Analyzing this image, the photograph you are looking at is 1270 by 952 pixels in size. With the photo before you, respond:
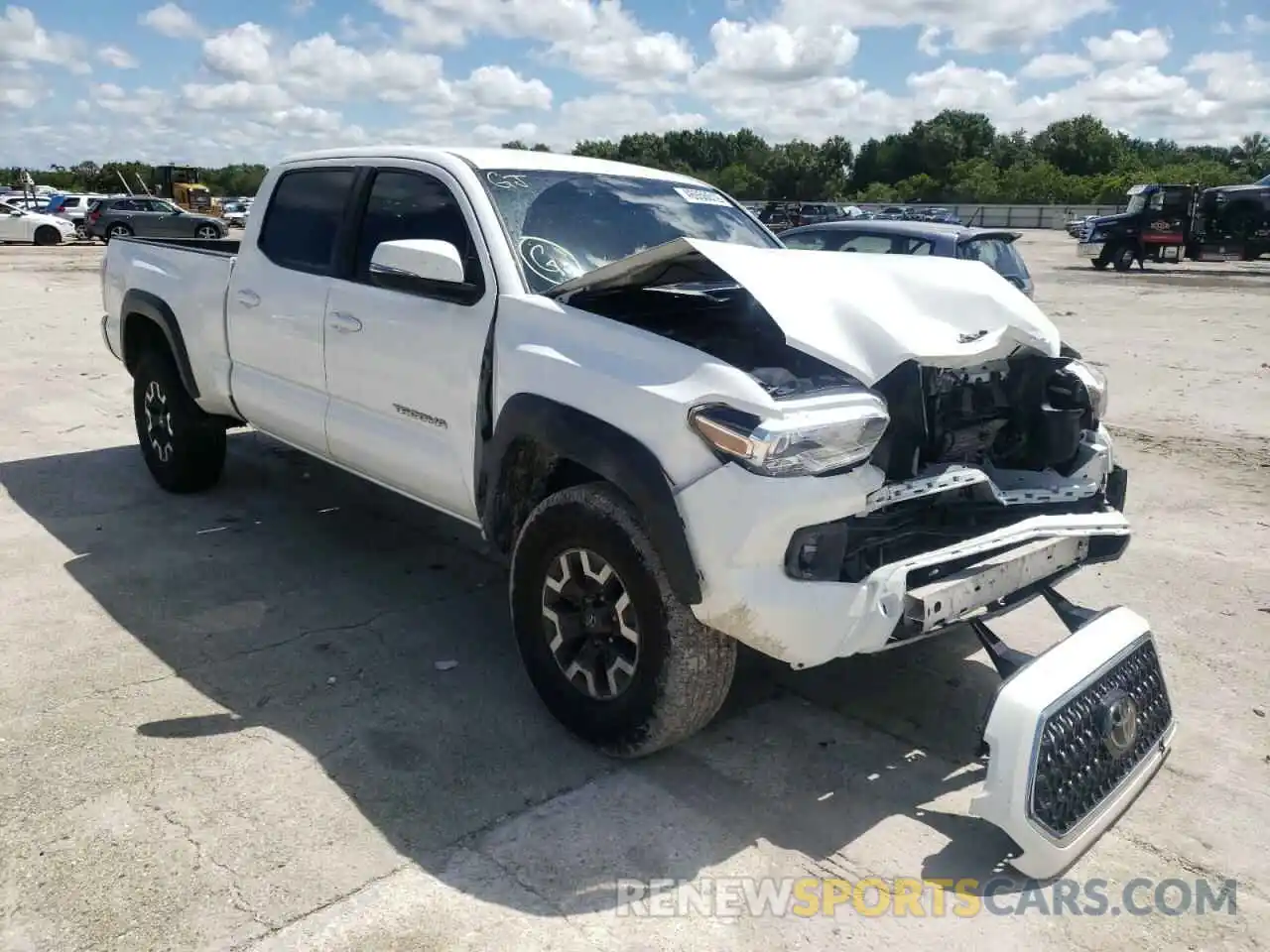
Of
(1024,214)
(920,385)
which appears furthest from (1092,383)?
(1024,214)

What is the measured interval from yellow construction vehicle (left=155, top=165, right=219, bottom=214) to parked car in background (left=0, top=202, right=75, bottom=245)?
14.9m

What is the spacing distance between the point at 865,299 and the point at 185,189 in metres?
53.1

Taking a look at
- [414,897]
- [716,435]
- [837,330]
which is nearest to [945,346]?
[837,330]

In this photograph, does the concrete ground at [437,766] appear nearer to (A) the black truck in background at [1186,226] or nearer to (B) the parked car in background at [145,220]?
(A) the black truck in background at [1186,226]

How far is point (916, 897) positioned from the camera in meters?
2.79

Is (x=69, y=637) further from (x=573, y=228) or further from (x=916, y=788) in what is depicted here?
(x=916, y=788)

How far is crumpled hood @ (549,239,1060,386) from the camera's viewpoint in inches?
119

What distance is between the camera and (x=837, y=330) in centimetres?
306

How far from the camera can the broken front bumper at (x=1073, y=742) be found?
109 inches

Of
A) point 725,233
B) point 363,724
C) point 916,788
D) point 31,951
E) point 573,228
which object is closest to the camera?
point 31,951

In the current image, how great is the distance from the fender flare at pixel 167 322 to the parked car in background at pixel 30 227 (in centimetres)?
3064

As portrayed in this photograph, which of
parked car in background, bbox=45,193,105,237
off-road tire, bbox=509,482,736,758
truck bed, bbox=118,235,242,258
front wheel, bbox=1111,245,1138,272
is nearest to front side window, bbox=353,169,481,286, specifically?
off-road tire, bbox=509,482,736,758

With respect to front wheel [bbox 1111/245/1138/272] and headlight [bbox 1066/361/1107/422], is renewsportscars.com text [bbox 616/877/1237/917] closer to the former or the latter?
headlight [bbox 1066/361/1107/422]

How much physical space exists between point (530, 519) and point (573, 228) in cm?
133
